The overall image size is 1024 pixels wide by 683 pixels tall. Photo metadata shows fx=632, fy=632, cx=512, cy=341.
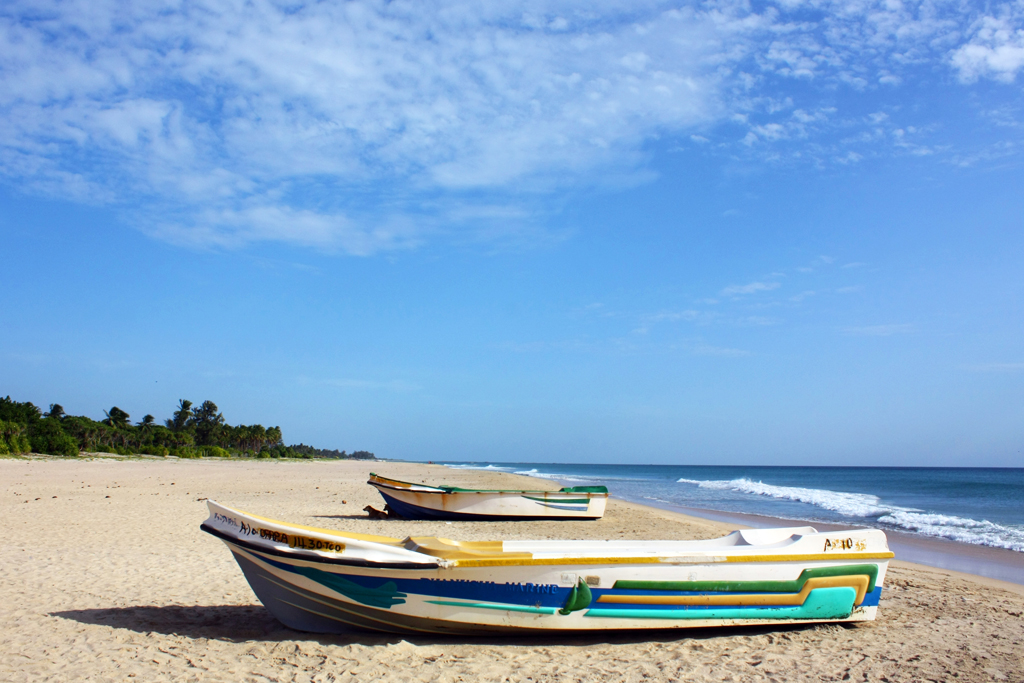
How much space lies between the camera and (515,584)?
549 centimetres

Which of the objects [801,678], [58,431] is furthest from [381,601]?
[58,431]

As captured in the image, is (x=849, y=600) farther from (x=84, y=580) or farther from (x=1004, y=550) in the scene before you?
(x=1004, y=550)

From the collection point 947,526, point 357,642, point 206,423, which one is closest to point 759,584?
point 357,642

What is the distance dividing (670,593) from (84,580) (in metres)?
6.74

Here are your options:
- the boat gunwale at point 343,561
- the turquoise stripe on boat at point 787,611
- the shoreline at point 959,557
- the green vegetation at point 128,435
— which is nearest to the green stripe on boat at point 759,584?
the turquoise stripe on boat at point 787,611

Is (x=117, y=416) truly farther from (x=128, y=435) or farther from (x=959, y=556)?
(x=959, y=556)

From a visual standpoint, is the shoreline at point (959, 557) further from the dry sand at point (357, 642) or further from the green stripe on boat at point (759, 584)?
the green stripe on boat at point (759, 584)

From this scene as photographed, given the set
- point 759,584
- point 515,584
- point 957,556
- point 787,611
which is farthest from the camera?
point 957,556

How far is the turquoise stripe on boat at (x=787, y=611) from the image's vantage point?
5.78m

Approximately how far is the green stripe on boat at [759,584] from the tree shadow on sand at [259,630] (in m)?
0.52

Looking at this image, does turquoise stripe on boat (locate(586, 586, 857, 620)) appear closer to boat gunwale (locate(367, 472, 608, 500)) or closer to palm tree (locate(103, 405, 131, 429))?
boat gunwale (locate(367, 472, 608, 500))

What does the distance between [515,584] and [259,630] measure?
8.20 feet

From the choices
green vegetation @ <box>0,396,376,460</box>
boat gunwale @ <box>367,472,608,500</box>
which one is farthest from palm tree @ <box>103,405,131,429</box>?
boat gunwale @ <box>367,472,608,500</box>

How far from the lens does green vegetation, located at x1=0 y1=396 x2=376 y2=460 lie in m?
36.4
